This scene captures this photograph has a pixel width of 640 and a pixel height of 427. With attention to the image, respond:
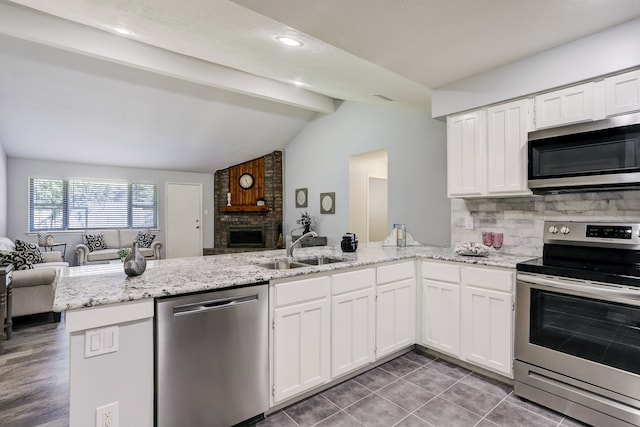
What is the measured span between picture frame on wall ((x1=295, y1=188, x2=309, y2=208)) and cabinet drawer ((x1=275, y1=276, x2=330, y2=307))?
15.8 ft

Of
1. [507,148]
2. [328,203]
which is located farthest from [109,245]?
[507,148]

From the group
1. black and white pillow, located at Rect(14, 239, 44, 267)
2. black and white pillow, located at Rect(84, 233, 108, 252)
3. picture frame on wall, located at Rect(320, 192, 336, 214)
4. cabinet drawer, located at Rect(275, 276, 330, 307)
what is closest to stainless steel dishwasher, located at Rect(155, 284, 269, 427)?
cabinet drawer, located at Rect(275, 276, 330, 307)

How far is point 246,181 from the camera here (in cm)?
829

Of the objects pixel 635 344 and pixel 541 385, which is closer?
→ pixel 635 344

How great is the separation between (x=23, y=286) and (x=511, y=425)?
4839 mm

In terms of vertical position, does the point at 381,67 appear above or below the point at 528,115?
above

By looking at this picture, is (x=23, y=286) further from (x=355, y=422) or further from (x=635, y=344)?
(x=635, y=344)

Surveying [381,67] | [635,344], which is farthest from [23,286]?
[635,344]

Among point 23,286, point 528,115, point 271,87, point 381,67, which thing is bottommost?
point 23,286

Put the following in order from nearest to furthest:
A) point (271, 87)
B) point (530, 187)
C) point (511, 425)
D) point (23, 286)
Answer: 1. point (511, 425)
2. point (530, 187)
3. point (23, 286)
4. point (271, 87)

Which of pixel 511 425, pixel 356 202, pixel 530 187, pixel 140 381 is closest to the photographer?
pixel 140 381

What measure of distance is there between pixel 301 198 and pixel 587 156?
213 inches

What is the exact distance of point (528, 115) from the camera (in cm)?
253

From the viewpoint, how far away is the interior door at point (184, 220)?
26.9 feet
